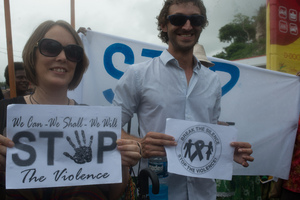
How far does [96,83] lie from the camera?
2.77 metres

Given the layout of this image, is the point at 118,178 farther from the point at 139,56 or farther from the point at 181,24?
the point at 139,56

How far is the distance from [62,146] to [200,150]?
78 cm

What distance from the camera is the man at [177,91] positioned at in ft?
5.55

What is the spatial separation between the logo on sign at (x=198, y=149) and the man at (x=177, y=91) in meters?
0.12

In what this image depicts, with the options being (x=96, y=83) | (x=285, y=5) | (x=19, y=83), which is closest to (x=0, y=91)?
(x=19, y=83)

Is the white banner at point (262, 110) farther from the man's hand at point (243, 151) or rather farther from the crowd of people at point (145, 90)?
the man's hand at point (243, 151)

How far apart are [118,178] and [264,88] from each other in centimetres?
229

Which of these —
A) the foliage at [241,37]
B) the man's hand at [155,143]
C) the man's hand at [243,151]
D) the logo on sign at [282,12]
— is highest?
the foliage at [241,37]

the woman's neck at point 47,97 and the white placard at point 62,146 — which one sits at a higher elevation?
the woman's neck at point 47,97

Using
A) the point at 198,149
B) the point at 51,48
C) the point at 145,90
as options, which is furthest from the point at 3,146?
the point at 198,149

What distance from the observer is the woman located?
1.31 meters

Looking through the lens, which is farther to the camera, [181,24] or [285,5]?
[285,5]

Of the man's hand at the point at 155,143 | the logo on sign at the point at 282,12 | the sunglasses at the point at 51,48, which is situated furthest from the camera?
the logo on sign at the point at 282,12

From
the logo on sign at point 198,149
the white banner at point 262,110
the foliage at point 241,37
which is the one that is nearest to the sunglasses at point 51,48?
the logo on sign at point 198,149
